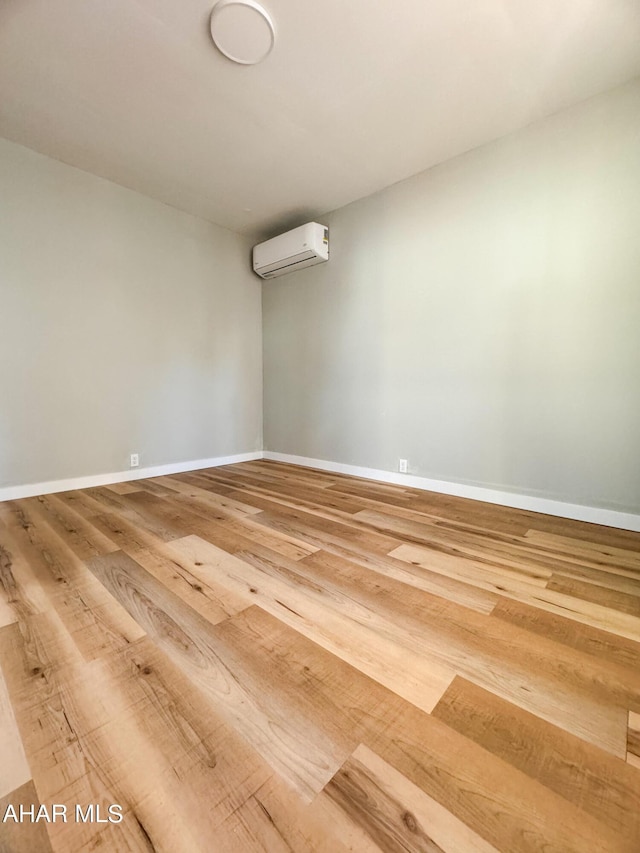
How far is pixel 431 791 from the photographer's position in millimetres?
627

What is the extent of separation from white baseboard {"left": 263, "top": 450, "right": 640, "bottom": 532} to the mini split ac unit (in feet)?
6.75

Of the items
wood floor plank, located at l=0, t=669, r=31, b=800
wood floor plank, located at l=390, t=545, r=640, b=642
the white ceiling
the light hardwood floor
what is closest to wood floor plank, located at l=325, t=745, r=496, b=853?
the light hardwood floor

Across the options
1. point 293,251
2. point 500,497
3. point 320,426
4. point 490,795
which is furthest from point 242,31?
point 500,497

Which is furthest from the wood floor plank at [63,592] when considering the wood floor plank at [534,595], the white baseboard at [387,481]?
the wood floor plank at [534,595]

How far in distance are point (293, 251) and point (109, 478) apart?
2724 millimetres

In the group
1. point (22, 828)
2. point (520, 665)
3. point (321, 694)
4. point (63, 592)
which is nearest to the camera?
point (22, 828)

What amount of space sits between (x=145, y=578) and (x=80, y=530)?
82 centimetres

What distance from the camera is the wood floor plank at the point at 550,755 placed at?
24.1 inches

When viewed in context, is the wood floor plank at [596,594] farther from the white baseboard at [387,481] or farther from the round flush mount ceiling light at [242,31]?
the round flush mount ceiling light at [242,31]

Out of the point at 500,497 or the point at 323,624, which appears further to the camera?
the point at 500,497

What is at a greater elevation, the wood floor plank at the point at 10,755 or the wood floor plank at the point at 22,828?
the wood floor plank at the point at 22,828

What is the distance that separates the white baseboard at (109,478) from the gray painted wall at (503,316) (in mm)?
1306

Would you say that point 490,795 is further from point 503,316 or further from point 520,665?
point 503,316

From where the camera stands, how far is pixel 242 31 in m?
1.65
